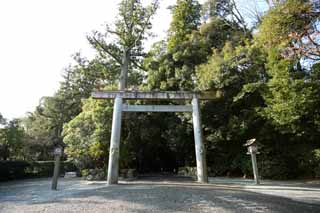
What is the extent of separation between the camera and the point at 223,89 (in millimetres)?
11320

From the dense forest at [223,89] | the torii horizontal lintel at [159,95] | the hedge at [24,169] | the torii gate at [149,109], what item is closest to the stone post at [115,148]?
the torii gate at [149,109]

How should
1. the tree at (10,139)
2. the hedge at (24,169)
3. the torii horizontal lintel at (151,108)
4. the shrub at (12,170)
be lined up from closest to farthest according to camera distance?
the torii horizontal lintel at (151,108) → the shrub at (12,170) → the hedge at (24,169) → the tree at (10,139)

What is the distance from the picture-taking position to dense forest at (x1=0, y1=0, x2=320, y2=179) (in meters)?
8.48

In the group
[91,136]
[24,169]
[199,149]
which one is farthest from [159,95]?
[24,169]

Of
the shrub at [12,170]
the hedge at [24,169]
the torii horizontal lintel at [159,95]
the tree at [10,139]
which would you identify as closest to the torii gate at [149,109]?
the torii horizontal lintel at [159,95]

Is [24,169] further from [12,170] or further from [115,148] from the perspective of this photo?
[115,148]

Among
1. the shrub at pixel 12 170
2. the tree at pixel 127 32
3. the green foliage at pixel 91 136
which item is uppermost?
the tree at pixel 127 32

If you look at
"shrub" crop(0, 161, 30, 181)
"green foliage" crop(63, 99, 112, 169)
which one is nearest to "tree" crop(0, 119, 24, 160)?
"shrub" crop(0, 161, 30, 181)

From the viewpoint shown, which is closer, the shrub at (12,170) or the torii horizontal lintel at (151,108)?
the torii horizontal lintel at (151,108)

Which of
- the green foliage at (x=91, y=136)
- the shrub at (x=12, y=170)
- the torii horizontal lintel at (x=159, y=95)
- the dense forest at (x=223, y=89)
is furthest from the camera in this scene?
the shrub at (x=12, y=170)

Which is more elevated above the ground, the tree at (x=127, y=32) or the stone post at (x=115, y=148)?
the tree at (x=127, y=32)

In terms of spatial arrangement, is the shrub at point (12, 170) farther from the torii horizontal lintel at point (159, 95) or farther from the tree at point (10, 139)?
the torii horizontal lintel at point (159, 95)

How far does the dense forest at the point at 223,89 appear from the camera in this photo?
848 centimetres

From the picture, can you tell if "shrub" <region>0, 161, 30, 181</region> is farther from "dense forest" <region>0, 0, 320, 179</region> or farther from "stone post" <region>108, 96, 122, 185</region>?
"stone post" <region>108, 96, 122, 185</region>
